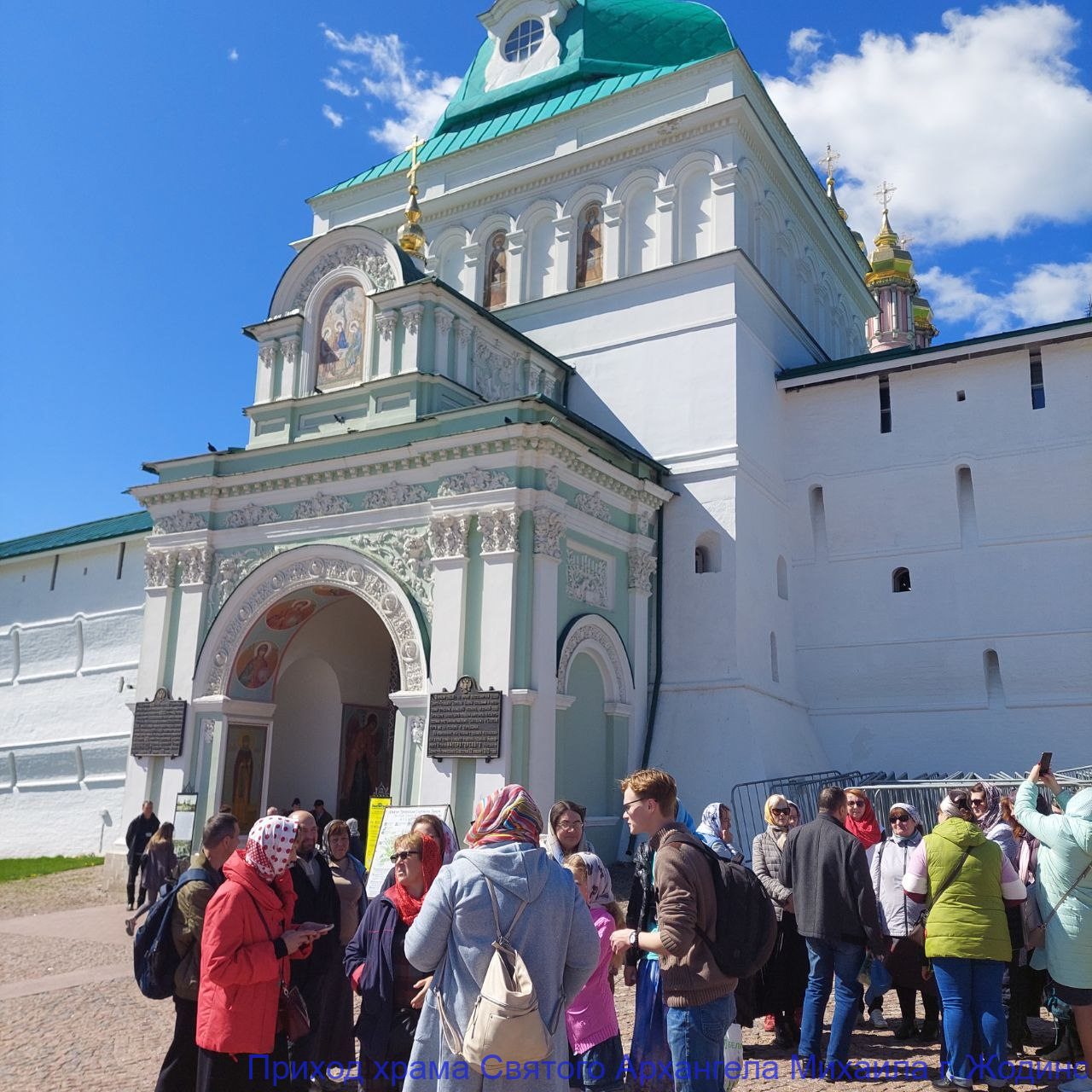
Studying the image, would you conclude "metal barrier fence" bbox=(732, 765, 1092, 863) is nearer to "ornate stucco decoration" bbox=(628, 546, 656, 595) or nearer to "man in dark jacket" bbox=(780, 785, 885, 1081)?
"ornate stucco decoration" bbox=(628, 546, 656, 595)

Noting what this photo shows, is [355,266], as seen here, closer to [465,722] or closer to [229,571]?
[229,571]

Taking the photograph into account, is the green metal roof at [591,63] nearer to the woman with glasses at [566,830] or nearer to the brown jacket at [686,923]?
the woman with glasses at [566,830]

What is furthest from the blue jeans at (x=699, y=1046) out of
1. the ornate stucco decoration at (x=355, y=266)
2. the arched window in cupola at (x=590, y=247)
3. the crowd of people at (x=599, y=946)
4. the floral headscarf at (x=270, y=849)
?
the arched window in cupola at (x=590, y=247)

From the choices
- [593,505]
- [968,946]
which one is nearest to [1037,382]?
[593,505]

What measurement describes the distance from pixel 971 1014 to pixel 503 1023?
308cm

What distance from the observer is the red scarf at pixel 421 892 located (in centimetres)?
424

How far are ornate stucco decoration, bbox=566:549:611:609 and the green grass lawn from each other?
9.18 meters

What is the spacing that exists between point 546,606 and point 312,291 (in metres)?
6.70

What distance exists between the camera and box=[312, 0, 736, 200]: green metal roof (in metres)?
Answer: 19.3

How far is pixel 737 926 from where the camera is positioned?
12.5 ft

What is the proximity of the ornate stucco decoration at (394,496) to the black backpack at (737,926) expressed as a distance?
10458 mm

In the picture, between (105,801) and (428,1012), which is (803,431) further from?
(428,1012)

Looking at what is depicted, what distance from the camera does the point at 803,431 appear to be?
17906 mm

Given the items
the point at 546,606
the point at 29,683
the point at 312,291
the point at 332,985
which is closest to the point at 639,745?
the point at 546,606
